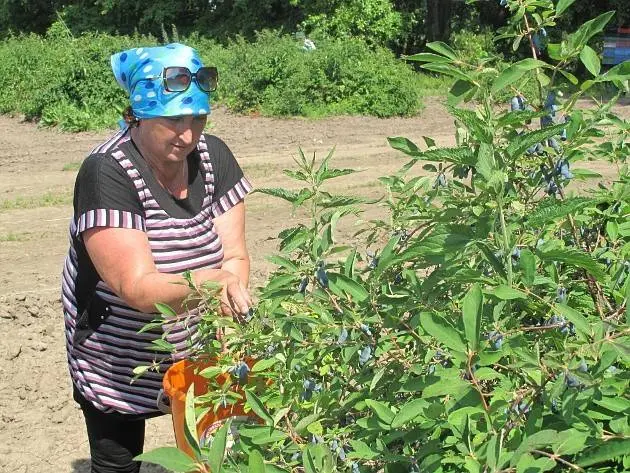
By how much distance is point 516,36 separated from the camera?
1695 millimetres

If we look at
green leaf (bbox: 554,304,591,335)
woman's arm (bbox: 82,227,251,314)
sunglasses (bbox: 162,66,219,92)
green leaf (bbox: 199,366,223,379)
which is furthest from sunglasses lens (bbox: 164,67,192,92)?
green leaf (bbox: 554,304,591,335)

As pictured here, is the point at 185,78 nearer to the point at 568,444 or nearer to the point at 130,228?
the point at 130,228

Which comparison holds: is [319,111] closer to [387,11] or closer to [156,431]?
[387,11]

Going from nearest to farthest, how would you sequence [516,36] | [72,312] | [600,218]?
[516,36] < [600,218] < [72,312]

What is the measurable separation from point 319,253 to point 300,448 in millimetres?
354

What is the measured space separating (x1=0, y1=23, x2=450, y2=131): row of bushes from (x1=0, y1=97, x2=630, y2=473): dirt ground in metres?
0.34

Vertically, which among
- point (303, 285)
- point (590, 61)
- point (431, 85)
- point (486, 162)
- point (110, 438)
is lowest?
point (431, 85)

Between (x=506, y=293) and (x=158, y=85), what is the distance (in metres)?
1.40

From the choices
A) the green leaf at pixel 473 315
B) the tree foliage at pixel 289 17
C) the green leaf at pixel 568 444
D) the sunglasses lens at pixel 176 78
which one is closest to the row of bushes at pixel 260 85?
the tree foliage at pixel 289 17

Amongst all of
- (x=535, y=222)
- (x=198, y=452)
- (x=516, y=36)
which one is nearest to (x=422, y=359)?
(x=535, y=222)

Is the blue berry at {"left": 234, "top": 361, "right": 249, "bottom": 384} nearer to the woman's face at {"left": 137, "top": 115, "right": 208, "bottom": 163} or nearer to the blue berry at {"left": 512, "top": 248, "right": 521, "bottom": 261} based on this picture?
the blue berry at {"left": 512, "top": 248, "right": 521, "bottom": 261}

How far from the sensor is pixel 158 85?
2.56m

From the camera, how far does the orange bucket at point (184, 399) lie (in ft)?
6.82

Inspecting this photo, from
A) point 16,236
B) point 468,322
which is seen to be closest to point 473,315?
point 468,322
